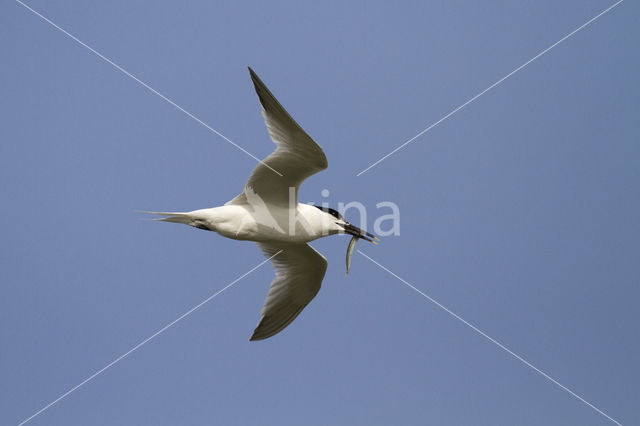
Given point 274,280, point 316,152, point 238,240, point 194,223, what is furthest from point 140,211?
point 274,280

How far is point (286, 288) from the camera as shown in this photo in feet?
19.9

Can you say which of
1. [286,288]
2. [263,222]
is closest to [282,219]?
[263,222]

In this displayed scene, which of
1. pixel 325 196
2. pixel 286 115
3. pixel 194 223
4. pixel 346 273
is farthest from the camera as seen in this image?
pixel 325 196

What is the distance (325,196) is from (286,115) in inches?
59.3

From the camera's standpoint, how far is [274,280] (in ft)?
19.7

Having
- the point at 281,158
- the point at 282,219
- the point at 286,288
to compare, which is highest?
the point at 281,158

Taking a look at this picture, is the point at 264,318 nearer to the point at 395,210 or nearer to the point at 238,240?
the point at 238,240

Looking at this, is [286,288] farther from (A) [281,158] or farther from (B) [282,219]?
(A) [281,158]

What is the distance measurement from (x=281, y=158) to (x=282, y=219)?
0.62m

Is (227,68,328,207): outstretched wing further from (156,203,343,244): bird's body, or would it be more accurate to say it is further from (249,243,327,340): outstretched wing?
(249,243,327,340): outstretched wing

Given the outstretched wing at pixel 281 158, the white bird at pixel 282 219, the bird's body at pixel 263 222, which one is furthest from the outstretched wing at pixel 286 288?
the outstretched wing at pixel 281 158

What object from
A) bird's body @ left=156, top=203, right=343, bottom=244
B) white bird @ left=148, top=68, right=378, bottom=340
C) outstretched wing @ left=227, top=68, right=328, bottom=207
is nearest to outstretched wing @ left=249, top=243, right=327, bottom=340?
white bird @ left=148, top=68, right=378, bottom=340

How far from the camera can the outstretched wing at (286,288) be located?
235 inches

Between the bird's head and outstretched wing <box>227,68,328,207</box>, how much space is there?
1.29ft
